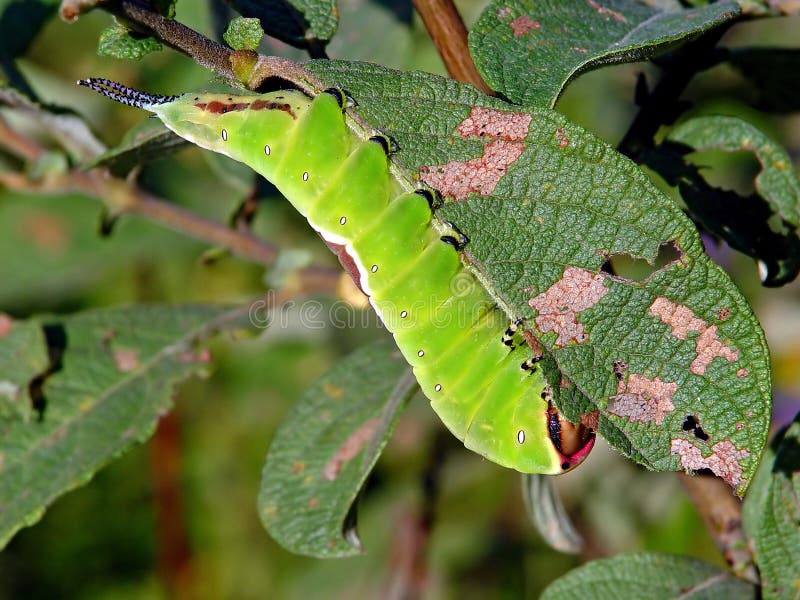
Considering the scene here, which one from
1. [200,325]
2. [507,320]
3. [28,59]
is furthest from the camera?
[28,59]

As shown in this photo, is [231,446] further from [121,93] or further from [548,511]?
[121,93]

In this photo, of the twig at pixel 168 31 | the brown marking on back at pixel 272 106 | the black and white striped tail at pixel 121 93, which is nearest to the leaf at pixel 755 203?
the brown marking on back at pixel 272 106

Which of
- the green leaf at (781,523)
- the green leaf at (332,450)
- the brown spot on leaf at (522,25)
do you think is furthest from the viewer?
the green leaf at (332,450)

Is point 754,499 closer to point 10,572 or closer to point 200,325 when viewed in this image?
point 200,325

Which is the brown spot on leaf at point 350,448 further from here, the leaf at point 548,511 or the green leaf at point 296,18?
the green leaf at point 296,18

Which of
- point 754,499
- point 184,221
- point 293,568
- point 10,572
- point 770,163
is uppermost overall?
point 770,163

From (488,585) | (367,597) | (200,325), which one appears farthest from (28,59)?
(488,585)
